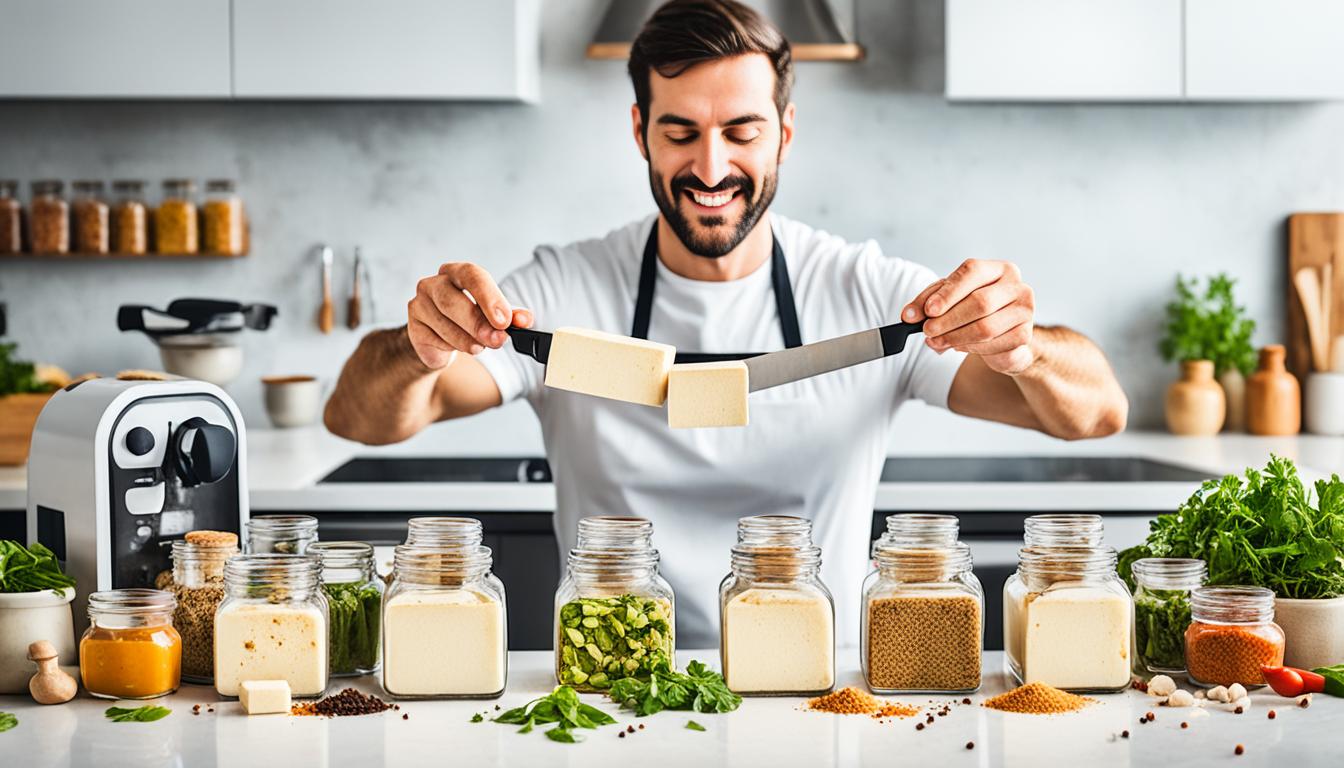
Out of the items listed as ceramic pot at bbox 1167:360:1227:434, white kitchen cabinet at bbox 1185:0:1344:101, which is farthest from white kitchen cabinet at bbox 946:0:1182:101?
ceramic pot at bbox 1167:360:1227:434


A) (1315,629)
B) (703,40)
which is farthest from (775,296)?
(1315,629)

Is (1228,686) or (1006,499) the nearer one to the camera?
(1228,686)

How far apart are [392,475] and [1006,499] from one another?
1.46 metres

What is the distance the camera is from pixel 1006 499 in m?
2.79

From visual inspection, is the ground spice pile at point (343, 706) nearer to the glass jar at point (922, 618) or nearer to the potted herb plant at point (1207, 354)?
the glass jar at point (922, 618)

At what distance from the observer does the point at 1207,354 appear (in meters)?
3.51

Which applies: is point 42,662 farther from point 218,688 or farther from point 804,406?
point 804,406

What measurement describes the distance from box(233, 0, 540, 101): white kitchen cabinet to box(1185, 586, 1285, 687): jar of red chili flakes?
2.20 metres

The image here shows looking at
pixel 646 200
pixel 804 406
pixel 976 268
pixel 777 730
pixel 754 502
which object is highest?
pixel 646 200

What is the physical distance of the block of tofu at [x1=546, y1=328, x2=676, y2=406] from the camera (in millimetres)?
1479

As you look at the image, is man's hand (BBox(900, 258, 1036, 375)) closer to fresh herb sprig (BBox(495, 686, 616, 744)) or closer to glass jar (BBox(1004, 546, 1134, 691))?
glass jar (BBox(1004, 546, 1134, 691))

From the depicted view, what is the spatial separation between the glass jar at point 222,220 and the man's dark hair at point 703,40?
1.79 meters

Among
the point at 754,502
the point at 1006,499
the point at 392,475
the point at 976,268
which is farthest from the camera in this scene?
the point at 392,475

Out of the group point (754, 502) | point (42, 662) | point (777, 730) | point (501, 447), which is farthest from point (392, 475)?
point (777, 730)
